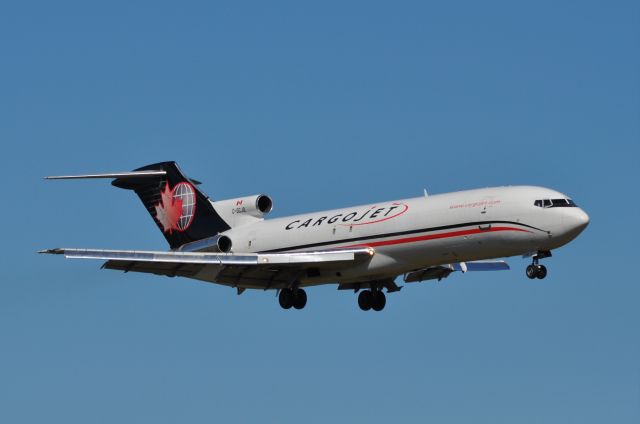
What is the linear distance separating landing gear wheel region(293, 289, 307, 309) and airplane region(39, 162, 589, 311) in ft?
0.12

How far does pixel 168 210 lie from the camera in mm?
57625

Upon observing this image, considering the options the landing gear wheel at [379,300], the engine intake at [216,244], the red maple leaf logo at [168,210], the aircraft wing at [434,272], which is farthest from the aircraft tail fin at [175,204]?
the aircraft wing at [434,272]

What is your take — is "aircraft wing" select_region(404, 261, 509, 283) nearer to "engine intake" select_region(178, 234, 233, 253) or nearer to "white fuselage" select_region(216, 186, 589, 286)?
"white fuselage" select_region(216, 186, 589, 286)

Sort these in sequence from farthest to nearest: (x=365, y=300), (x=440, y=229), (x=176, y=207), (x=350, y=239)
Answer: (x=176, y=207)
(x=365, y=300)
(x=350, y=239)
(x=440, y=229)

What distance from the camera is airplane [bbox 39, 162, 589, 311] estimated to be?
4694 cm

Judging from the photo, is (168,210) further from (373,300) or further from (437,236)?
(437,236)

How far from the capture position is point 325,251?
5078cm

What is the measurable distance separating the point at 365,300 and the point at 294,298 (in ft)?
10.2

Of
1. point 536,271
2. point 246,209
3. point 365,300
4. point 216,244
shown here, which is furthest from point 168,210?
point 536,271

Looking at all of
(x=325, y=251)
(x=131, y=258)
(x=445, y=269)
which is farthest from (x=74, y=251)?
(x=445, y=269)

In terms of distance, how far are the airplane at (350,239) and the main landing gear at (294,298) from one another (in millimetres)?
37

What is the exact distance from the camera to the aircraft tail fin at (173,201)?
185 ft

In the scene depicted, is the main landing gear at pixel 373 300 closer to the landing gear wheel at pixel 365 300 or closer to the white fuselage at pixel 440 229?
the landing gear wheel at pixel 365 300

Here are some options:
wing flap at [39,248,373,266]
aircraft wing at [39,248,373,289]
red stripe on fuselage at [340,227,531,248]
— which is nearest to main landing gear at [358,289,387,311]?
aircraft wing at [39,248,373,289]
